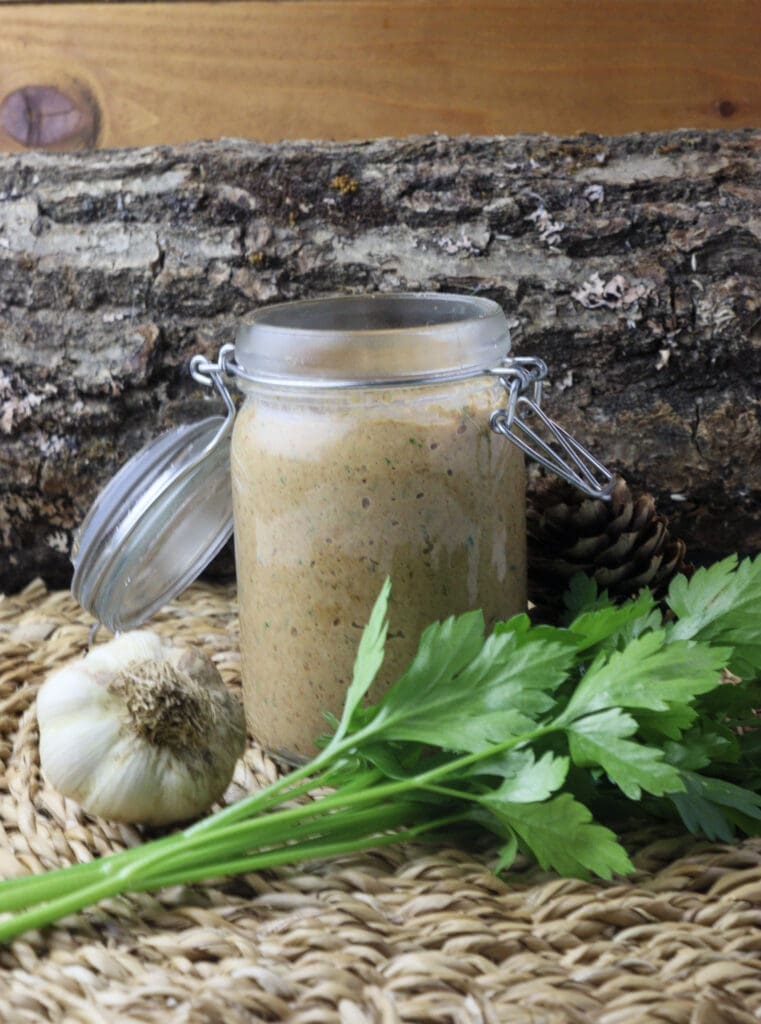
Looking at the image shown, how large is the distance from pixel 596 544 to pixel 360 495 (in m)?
0.26

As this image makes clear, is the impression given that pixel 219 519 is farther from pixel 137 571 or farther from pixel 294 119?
pixel 294 119

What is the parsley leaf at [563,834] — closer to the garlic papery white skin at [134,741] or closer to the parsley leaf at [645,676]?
the parsley leaf at [645,676]

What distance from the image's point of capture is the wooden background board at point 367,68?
4.93 ft

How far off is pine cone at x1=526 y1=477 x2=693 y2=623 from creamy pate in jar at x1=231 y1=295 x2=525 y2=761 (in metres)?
0.10

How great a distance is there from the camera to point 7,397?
4.44ft

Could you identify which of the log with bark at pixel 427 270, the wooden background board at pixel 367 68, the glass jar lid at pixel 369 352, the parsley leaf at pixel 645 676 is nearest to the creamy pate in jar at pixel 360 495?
the glass jar lid at pixel 369 352

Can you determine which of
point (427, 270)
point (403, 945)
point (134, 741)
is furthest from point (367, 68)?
point (403, 945)

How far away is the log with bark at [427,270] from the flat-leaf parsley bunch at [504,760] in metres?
0.44

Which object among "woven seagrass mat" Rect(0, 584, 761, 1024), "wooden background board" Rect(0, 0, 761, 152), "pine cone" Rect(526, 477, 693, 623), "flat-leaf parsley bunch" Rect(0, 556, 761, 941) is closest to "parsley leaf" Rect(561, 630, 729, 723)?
"flat-leaf parsley bunch" Rect(0, 556, 761, 941)

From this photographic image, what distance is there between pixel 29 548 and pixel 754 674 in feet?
2.85

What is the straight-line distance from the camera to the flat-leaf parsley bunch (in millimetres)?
771

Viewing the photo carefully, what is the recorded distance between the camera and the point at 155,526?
1.05 meters

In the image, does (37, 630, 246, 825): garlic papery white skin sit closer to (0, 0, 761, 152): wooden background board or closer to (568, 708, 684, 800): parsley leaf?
(568, 708, 684, 800): parsley leaf

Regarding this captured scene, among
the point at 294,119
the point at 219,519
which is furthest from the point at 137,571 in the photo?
the point at 294,119
